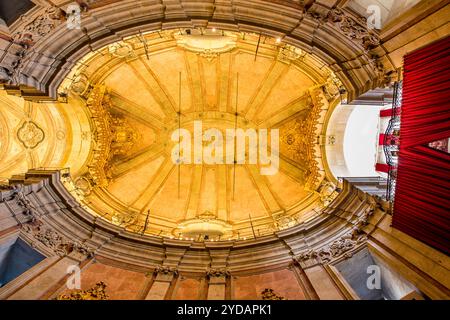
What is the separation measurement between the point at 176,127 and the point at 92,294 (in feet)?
34.0

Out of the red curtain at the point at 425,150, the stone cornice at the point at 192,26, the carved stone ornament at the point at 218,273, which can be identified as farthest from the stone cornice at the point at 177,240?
the stone cornice at the point at 192,26

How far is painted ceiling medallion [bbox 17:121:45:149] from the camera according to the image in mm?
16219

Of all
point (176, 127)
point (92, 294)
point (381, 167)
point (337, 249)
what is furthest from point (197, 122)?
point (92, 294)

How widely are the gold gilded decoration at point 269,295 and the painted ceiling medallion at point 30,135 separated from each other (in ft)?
38.9

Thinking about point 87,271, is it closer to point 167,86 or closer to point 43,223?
point 43,223

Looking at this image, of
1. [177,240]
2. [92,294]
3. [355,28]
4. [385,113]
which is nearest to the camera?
[355,28]

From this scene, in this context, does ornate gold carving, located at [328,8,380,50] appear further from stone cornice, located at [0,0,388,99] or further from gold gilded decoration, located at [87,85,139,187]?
gold gilded decoration, located at [87,85,139,187]

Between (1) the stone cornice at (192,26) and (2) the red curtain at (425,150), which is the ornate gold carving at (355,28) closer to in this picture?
(1) the stone cornice at (192,26)

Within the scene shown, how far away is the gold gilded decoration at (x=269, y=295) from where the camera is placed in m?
10.3

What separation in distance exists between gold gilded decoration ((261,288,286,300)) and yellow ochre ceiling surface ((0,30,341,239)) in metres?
4.75

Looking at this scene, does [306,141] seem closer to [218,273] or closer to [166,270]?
[218,273]

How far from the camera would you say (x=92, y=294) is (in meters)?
10.3
